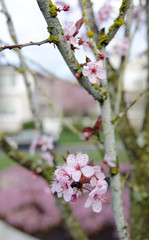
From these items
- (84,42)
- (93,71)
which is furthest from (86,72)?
(84,42)

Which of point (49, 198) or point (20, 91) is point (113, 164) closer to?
point (49, 198)

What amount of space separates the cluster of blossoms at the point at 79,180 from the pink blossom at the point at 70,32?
17.4 inches

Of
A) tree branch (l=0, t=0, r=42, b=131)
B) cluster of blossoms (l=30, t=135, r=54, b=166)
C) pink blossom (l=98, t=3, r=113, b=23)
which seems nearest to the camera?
tree branch (l=0, t=0, r=42, b=131)

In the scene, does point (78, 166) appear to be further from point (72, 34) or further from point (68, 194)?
point (72, 34)

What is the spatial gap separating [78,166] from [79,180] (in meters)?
0.05

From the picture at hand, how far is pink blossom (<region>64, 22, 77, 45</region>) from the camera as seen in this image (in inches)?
38.1

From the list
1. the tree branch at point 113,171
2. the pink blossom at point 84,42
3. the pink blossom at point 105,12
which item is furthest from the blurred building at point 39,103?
the pink blossom at point 84,42

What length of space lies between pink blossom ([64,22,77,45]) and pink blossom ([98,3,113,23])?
1931 mm

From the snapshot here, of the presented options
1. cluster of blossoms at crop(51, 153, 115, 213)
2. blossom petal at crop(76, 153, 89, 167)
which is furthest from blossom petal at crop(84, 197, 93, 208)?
blossom petal at crop(76, 153, 89, 167)

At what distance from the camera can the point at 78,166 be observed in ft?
2.75

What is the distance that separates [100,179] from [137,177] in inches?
54.9

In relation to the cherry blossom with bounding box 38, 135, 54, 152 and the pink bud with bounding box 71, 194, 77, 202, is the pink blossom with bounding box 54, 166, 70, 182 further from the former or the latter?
the cherry blossom with bounding box 38, 135, 54, 152

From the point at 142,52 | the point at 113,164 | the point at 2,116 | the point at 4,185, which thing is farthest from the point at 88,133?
the point at 2,116

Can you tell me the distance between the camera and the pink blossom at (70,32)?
967 millimetres
